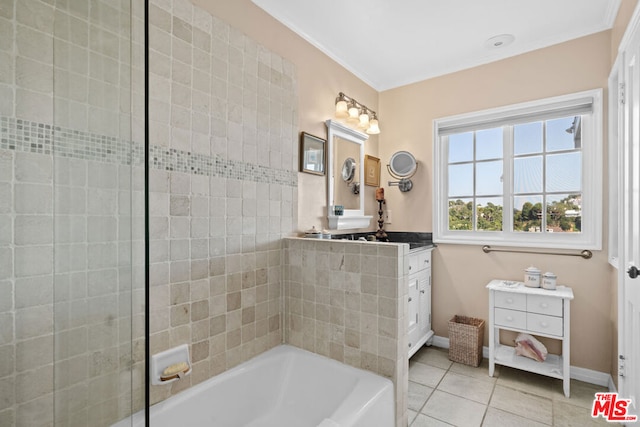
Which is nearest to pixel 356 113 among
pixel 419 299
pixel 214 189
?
pixel 214 189

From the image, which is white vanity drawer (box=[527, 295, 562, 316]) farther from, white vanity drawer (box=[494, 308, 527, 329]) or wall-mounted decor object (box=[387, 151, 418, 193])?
wall-mounted decor object (box=[387, 151, 418, 193])

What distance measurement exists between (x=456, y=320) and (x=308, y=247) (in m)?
1.69

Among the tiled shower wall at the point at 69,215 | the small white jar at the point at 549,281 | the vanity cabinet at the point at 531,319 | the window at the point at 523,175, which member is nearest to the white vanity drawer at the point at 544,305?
the vanity cabinet at the point at 531,319

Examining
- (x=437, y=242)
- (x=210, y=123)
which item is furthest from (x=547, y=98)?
(x=210, y=123)

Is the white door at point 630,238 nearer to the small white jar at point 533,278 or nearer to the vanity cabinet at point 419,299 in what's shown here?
the small white jar at point 533,278

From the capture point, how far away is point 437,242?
2979 mm

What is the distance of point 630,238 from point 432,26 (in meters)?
1.78

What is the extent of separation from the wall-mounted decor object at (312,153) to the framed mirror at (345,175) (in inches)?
4.1

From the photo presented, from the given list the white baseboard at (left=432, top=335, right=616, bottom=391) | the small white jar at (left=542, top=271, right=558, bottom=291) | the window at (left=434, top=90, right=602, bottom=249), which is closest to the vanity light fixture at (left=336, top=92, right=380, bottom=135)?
the window at (left=434, top=90, right=602, bottom=249)

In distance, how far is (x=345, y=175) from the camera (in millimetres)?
2768

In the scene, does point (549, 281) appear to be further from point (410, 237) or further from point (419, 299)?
point (410, 237)

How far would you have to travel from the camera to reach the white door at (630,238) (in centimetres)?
151

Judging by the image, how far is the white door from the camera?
1.51 meters

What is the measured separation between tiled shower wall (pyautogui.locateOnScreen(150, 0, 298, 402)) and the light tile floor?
104cm
